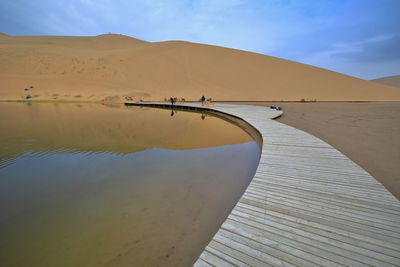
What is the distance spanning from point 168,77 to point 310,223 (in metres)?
33.2

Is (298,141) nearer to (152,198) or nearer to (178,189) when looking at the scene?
(178,189)

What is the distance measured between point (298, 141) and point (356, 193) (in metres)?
2.91

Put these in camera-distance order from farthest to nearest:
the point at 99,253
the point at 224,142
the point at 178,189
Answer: the point at 224,142 → the point at 178,189 → the point at 99,253

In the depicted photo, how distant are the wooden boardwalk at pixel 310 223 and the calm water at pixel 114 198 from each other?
2.50 feet

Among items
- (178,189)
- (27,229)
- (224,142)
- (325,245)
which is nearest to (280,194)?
(325,245)

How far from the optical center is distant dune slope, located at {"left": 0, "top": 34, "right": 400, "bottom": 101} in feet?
92.5

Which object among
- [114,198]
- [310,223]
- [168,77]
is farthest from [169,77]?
[310,223]

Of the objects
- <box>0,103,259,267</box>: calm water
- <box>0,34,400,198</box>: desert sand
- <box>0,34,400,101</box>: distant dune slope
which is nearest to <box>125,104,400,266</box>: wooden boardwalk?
<box>0,103,259,267</box>: calm water

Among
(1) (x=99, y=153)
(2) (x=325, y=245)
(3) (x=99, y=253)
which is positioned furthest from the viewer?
(1) (x=99, y=153)

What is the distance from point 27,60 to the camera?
3522 centimetres

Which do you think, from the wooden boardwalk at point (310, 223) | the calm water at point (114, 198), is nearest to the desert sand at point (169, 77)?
the calm water at point (114, 198)

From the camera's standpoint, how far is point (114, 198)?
11.5 ft

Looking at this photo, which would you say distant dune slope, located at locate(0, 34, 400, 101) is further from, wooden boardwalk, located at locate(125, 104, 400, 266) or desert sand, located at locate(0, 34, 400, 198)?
wooden boardwalk, located at locate(125, 104, 400, 266)

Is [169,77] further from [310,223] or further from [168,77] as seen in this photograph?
[310,223]
